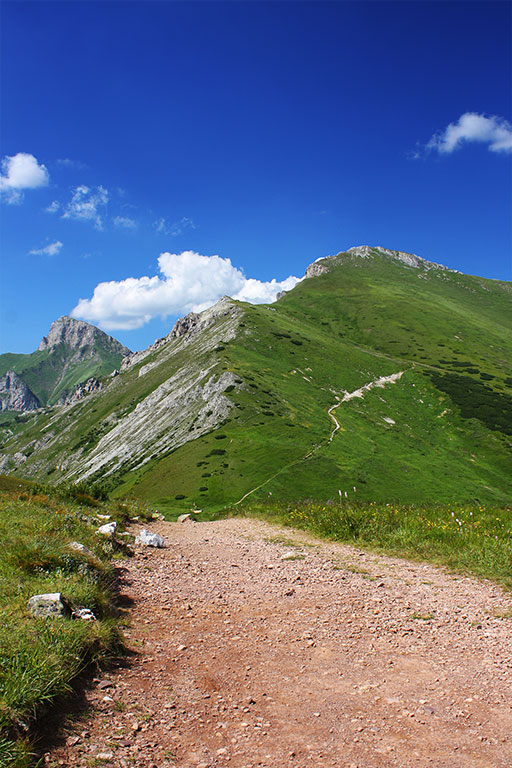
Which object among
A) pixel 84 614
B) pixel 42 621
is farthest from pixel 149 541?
pixel 42 621

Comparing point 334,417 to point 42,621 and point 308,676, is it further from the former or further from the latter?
point 42,621

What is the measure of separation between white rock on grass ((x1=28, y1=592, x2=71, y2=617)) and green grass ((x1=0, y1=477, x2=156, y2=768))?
0.48 feet

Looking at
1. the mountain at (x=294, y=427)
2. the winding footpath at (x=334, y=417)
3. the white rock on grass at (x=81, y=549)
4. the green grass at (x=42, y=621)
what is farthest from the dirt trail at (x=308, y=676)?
the mountain at (x=294, y=427)

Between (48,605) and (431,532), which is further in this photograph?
(431,532)

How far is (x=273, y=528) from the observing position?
18.3m

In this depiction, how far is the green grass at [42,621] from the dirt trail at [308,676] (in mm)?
513

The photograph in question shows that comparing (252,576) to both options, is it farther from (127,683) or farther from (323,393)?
(323,393)

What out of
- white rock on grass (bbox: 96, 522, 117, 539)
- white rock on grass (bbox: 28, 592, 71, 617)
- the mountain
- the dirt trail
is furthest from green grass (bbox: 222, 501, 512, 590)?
the mountain

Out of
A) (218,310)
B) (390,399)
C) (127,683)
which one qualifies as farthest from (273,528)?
(218,310)

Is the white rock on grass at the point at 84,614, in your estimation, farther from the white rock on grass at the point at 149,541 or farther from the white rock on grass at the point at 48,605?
the white rock on grass at the point at 149,541

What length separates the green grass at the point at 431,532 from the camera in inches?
435

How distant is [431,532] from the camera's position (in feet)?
44.3

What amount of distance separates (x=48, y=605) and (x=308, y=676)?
4.50 m

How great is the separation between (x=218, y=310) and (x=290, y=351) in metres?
76.8
